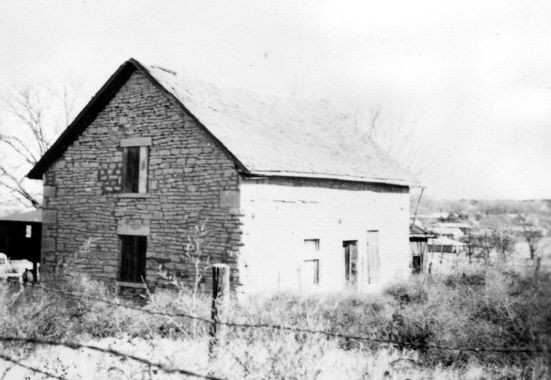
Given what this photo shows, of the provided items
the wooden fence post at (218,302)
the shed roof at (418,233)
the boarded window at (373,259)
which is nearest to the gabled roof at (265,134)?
the boarded window at (373,259)

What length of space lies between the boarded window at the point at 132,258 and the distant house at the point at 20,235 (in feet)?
27.1

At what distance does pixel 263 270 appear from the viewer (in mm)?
12445

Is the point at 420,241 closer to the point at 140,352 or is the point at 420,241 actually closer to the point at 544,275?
the point at 140,352

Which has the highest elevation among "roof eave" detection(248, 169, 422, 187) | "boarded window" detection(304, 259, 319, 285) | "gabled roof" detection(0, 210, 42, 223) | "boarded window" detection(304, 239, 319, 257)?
"roof eave" detection(248, 169, 422, 187)

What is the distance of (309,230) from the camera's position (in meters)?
13.8

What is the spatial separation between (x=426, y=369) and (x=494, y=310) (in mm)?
3201

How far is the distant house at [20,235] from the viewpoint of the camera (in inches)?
817

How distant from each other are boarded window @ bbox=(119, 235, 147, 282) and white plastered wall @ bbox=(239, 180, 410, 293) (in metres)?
3.24

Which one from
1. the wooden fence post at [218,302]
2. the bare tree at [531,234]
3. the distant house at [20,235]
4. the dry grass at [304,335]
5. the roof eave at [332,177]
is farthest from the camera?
the distant house at [20,235]

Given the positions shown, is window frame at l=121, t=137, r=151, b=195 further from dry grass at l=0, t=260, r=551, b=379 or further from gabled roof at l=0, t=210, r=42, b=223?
gabled roof at l=0, t=210, r=42, b=223

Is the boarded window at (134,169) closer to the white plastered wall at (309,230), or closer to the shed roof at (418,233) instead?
the white plastered wall at (309,230)

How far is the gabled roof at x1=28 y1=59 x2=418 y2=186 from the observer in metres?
12.5

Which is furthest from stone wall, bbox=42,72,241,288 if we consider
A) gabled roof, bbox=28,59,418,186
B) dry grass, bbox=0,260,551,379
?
dry grass, bbox=0,260,551,379

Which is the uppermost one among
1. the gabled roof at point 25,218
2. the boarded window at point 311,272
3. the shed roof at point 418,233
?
the gabled roof at point 25,218
